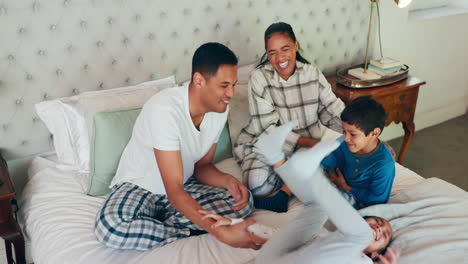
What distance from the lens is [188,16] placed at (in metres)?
2.25

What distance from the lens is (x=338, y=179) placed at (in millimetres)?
1803

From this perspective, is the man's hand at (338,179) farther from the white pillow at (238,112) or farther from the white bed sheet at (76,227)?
the white pillow at (238,112)

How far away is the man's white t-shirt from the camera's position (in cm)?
159

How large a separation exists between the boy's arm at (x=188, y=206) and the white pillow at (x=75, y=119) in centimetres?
53

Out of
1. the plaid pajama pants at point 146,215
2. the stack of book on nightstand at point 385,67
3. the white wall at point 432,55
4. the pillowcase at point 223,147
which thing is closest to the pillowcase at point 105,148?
the plaid pajama pants at point 146,215

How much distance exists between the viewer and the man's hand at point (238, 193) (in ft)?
5.52

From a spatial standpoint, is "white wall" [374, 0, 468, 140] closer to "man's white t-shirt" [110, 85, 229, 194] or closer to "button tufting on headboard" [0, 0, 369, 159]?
"button tufting on headboard" [0, 0, 369, 159]

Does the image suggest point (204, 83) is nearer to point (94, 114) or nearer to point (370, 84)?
point (94, 114)

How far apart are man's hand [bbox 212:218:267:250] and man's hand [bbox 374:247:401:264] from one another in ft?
1.27

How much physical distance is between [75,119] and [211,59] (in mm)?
811

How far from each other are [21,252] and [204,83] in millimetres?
1138

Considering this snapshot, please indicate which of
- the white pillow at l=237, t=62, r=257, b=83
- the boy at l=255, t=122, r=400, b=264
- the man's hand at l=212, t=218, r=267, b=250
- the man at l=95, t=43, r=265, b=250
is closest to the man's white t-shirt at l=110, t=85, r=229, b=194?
the man at l=95, t=43, r=265, b=250

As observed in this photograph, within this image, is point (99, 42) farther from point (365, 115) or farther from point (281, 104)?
point (365, 115)

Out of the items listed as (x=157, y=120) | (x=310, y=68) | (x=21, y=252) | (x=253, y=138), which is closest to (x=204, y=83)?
Result: (x=157, y=120)
